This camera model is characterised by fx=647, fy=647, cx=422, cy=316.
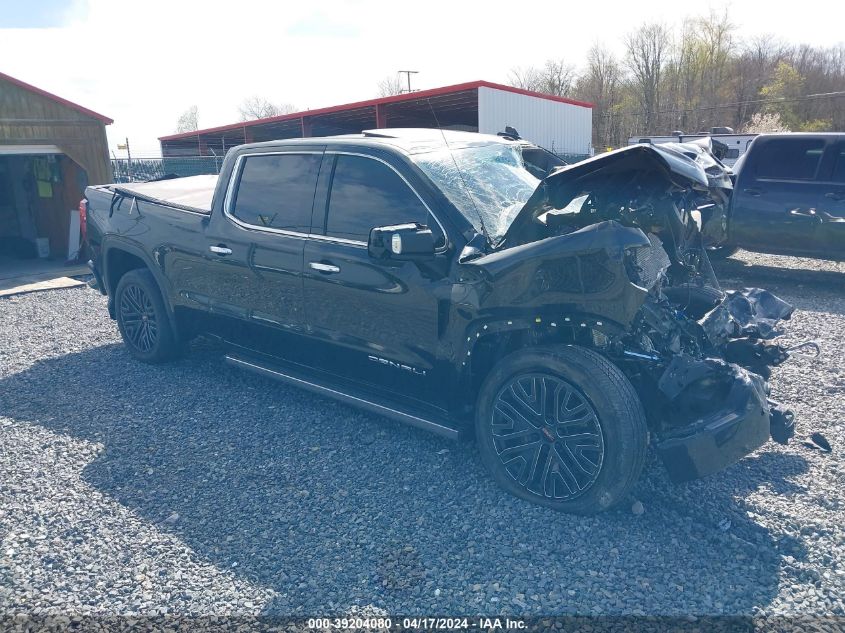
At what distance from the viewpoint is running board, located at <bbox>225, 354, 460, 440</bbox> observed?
3.83 meters

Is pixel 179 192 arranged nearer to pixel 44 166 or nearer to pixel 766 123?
pixel 44 166

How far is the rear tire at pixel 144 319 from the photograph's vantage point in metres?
5.73

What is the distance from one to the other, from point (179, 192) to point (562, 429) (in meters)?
4.22

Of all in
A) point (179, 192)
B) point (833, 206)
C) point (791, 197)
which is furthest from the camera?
point (791, 197)

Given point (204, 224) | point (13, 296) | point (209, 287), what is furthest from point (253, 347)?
point (13, 296)

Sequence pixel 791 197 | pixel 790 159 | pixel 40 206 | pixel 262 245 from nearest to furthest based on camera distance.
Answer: pixel 262 245 < pixel 791 197 < pixel 790 159 < pixel 40 206

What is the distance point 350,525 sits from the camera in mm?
3449

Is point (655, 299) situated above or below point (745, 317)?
above

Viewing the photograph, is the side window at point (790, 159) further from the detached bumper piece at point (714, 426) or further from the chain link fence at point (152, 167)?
the chain link fence at point (152, 167)

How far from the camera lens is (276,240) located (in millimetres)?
4555

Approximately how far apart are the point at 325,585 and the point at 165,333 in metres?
3.52

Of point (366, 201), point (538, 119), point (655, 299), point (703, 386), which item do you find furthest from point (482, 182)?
point (538, 119)

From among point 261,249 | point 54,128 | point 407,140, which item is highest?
point 54,128

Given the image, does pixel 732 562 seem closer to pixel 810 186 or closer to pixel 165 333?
pixel 165 333
